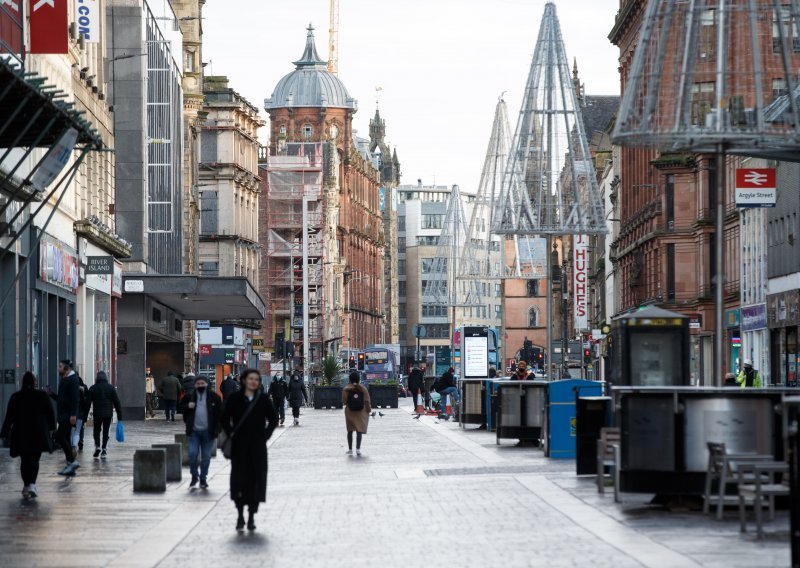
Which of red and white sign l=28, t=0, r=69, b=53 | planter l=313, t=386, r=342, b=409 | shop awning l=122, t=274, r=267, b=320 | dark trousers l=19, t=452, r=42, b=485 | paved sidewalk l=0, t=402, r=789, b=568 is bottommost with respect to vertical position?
planter l=313, t=386, r=342, b=409

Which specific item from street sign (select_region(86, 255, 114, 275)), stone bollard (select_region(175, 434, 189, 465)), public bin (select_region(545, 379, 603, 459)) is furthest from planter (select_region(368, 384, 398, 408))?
stone bollard (select_region(175, 434, 189, 465))

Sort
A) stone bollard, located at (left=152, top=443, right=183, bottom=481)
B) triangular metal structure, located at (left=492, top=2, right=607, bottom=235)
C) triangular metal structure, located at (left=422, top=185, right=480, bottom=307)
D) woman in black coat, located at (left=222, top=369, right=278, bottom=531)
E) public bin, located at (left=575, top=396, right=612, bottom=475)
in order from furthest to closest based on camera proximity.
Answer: triangular metal structure, located at (left=422, top=185, right=480, bottom=307), triangular metal structure, located at (left=492, top=2, right=607, bottom=235), stone bollard, located at (left=152, top=443, right=183, bottom=481), public bin, located at (left=575, top=396, right=612, bottom=475), woman in black coat, located at (left=222, top=369, right=278, bottom=531)

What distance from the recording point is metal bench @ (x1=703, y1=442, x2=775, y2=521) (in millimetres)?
17844

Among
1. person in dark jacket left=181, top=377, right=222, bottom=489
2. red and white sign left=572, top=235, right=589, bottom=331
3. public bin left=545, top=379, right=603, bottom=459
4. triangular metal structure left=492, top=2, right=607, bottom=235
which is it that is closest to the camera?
person in dark jacket left=181, top=377, right=222, bottom=489

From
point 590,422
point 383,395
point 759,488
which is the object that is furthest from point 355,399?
point 383,395

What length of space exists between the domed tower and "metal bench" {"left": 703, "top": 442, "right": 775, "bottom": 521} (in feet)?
518

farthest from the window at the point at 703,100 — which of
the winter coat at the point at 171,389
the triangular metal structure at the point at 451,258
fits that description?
the triangular metal structure at the point at 451,258

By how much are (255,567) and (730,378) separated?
78.8 feet

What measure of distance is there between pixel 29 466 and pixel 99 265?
949 inches

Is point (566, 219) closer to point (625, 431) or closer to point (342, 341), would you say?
point (625, 431)

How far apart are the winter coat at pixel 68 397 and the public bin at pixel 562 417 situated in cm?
774

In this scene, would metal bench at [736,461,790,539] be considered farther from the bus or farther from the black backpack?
the bus

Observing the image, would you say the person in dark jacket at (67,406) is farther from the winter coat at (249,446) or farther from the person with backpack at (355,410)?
the winter coat at (249,446)

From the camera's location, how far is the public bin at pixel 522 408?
116 feet
